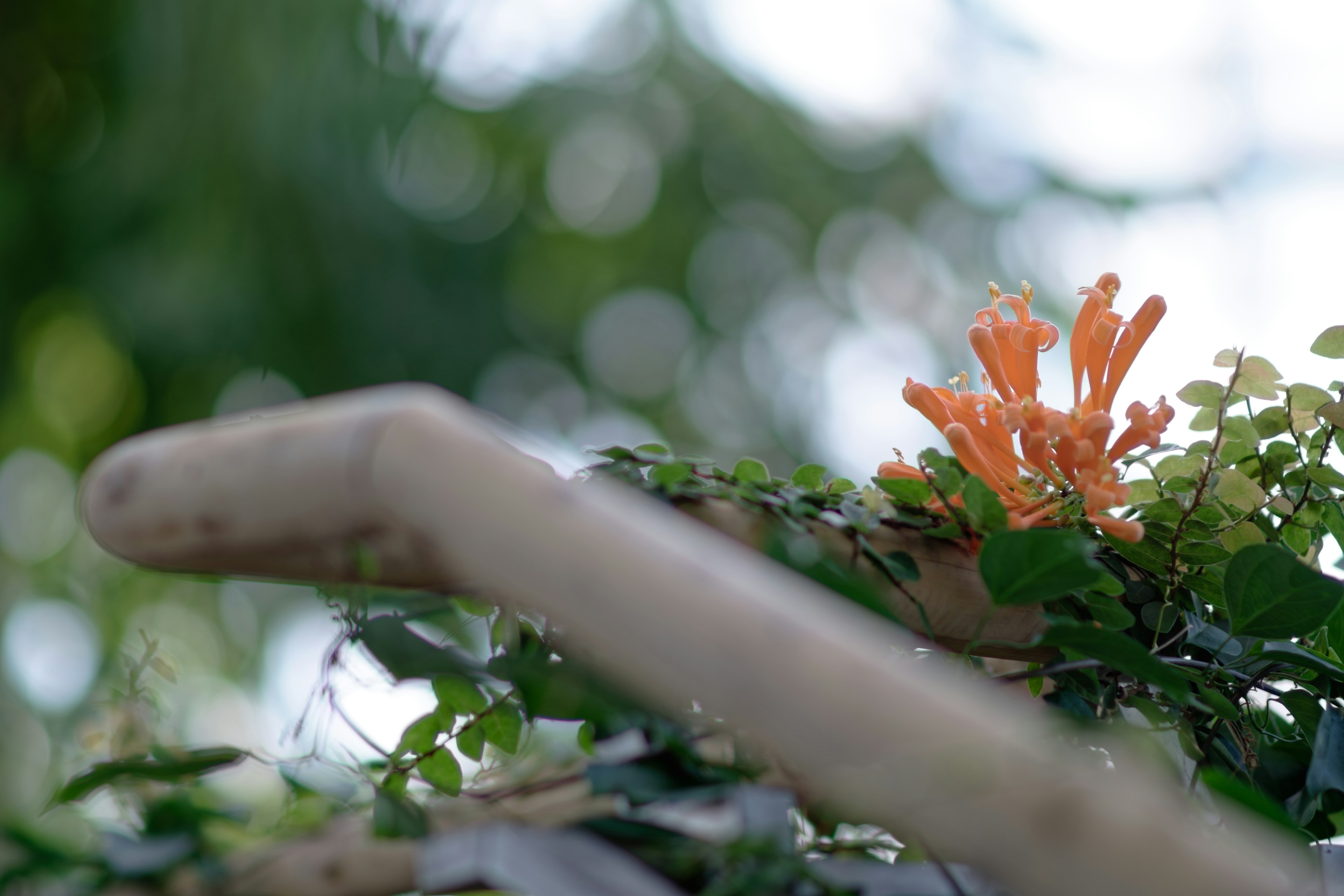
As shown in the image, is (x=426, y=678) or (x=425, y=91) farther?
(x=425, y=91)

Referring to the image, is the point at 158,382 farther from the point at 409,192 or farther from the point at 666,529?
the point at 666,529

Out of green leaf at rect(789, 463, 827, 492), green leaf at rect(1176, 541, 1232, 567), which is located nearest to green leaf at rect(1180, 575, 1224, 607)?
green leaf at rect(1176, 541, 1232, 567)

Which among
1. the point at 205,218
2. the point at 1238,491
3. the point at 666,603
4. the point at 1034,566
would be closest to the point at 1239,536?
the point at 1238,491

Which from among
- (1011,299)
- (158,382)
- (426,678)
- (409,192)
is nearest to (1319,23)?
(409,192)

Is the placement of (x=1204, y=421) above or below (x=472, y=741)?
above

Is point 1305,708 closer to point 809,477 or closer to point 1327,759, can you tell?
point 1327,759

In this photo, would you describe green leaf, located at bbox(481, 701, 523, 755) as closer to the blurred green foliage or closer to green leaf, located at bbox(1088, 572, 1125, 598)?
green leaf, located at bbox(1088, 572, 1125, 598)
